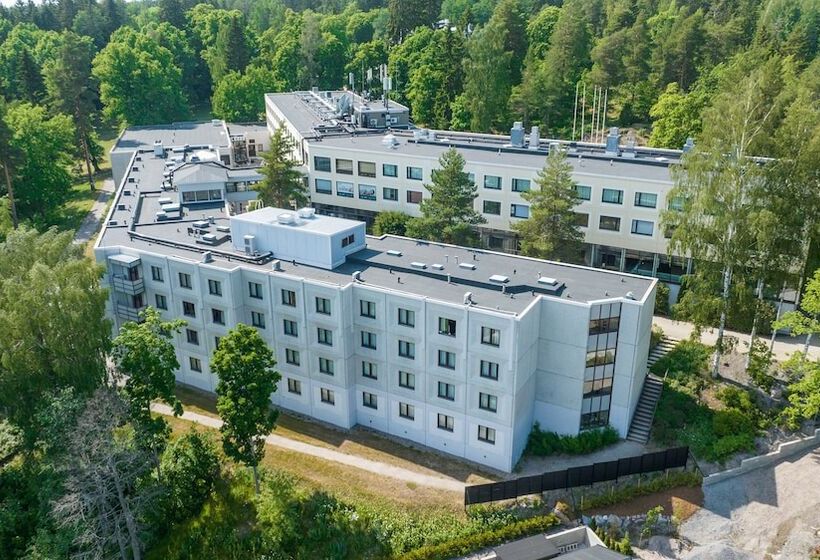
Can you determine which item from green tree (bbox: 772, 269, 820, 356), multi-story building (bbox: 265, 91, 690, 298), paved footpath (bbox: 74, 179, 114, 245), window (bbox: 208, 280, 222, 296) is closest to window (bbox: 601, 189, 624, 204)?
multi-story building (bbox: 265, 91, 690, 298)

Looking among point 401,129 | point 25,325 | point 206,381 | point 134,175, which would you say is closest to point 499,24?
point 401,129

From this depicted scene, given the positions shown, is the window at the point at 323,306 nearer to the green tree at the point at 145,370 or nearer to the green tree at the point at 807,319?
the green tree at the point at 145,370

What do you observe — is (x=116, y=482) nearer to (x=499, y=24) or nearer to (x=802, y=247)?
(x=802, y=247)

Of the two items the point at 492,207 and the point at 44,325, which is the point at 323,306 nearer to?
the point at 44,325

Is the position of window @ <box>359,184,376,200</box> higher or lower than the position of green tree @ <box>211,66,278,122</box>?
lower

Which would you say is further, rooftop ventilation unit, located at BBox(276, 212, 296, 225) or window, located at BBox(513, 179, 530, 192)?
window, located at BBox(513, 179, 530, 192)

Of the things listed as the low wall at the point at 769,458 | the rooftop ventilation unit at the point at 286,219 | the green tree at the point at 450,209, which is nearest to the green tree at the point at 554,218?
the green tree at the point at 450,209

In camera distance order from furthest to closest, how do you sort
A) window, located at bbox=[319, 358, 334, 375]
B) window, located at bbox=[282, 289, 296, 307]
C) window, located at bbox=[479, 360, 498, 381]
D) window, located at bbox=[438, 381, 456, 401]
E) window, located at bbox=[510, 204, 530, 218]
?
1. window, located at bbox=[510, 204, 530, 218]
2. window, located at bbox=[319, 358, 334, 375]
3. window, located at bbox=[282, 289, 296, 307]
4. window, located at bbox=[438, 381, 456, 401]
5. window, located at bbox=[479, 360, 498, 381]

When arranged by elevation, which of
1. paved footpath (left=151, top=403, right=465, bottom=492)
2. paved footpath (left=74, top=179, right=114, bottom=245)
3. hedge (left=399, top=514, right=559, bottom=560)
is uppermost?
paved footpath (left=74, top=179, right=114, bottom=245)

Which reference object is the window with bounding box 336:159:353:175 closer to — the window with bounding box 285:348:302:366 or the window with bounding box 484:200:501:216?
the window with bounding box 484:200:501:216
